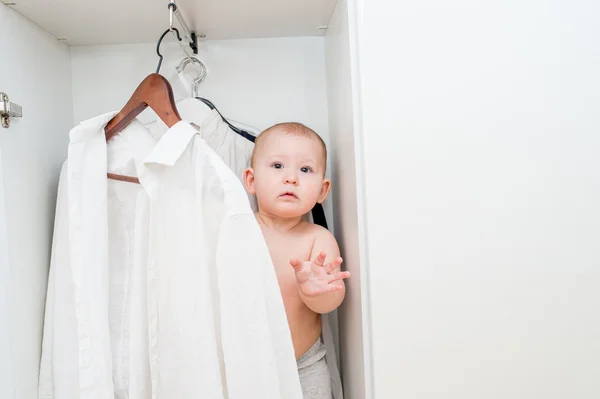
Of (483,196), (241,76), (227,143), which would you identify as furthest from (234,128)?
(483,196)

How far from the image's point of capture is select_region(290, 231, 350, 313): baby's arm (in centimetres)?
92

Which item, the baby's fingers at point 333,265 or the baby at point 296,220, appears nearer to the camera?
the baby's fingers at point 333,265

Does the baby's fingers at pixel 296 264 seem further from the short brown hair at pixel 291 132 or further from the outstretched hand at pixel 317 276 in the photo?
the short brown hair at pixel 291 132

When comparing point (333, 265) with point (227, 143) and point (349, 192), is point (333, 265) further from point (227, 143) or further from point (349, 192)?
point (227, 143)

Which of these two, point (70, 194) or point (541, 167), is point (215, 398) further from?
point (541, 167)

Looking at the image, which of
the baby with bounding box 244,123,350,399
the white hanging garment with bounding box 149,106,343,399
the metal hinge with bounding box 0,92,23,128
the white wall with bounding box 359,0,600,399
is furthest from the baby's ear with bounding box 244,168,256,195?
the metal hinge with bounding box 0,92,23,128

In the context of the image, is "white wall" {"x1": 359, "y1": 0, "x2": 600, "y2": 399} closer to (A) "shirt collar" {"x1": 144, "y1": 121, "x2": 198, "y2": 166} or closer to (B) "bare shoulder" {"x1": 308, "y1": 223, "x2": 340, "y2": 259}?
(B) "bare shoulder" {"x1": 308, "y1": 223, "x2": 340, "y2": 259}

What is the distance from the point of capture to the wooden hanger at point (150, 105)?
0.97m

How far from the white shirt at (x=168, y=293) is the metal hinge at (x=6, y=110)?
4.4 inches

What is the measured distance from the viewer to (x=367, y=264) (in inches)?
34.2

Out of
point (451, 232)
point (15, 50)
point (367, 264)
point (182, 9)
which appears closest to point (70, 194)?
point (15, 50)

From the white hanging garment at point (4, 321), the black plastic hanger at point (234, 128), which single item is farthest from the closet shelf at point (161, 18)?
the white hanging garment at point (4, 321)

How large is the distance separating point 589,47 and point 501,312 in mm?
522

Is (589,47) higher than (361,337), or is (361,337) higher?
(589,47)
